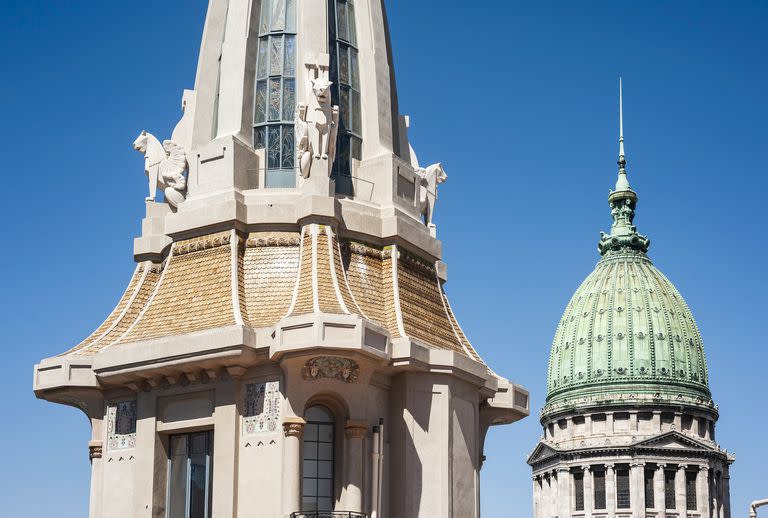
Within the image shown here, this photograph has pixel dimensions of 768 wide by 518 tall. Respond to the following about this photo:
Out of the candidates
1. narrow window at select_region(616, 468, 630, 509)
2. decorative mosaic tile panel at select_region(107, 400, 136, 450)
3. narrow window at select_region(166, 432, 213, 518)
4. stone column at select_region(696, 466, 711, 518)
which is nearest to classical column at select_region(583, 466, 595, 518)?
narrow window at select_region(616, 468, 630, 509)

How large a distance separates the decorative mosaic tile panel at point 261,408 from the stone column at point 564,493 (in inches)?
4584

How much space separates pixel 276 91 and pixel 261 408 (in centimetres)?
895

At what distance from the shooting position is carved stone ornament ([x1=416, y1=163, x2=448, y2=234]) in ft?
130

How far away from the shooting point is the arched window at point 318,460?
33719mm

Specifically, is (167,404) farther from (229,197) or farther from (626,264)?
(626,264)

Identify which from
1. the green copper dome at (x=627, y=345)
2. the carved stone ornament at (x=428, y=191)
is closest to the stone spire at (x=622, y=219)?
the green copper dome at (x=627, y=345)

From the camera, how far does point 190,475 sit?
34.8 metres

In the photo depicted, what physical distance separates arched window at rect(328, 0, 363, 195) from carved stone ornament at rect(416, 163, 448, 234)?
7.48ft

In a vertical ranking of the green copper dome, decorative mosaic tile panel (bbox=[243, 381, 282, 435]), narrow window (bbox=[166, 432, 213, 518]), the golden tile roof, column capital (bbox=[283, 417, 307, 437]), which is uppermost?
the green copper dome

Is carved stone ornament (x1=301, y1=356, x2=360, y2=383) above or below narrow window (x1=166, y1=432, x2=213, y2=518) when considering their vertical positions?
above

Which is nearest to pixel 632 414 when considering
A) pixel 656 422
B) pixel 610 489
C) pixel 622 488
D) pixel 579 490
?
pixel 656 422

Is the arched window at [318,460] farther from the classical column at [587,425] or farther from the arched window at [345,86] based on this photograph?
the classical column at [587,425]

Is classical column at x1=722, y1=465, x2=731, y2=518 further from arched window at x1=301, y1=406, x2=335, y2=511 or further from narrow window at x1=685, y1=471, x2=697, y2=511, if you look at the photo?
arched window at x1=301, y1=406, x2=335, y2=511

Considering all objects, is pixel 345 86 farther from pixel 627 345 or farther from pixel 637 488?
pixel 627 345
